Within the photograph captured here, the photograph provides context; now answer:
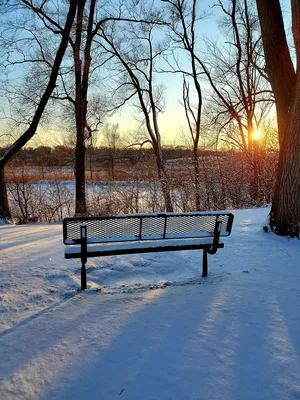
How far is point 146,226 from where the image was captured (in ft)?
11.2

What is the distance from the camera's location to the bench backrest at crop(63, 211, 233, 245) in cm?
317

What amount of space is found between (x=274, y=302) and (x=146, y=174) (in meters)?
12.1

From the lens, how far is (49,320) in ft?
8.28

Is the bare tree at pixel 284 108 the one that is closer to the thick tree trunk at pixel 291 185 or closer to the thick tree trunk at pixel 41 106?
the thick tree trunk at pixel 291 185

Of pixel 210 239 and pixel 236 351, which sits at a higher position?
pixel 210 239

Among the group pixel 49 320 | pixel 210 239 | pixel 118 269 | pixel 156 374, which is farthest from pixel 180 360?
pixel 118 269

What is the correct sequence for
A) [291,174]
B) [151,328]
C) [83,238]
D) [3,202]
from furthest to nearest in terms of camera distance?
[3,202]
[291,174]
[83,238]
[151,328]

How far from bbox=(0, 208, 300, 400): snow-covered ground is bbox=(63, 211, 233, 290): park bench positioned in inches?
15.3

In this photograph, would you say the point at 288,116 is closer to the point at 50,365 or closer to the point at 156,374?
the point at 156,374

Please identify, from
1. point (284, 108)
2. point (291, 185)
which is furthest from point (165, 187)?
point (291, 185)

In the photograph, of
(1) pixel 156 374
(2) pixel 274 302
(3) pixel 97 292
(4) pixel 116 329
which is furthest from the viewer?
(3) pixel 97 292

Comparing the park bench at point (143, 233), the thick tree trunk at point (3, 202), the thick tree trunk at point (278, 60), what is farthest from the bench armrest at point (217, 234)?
the thick tree trunk at point (3, 202)

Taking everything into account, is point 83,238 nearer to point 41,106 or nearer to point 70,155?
point 41,106

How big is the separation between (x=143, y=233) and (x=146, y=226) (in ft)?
0.32
